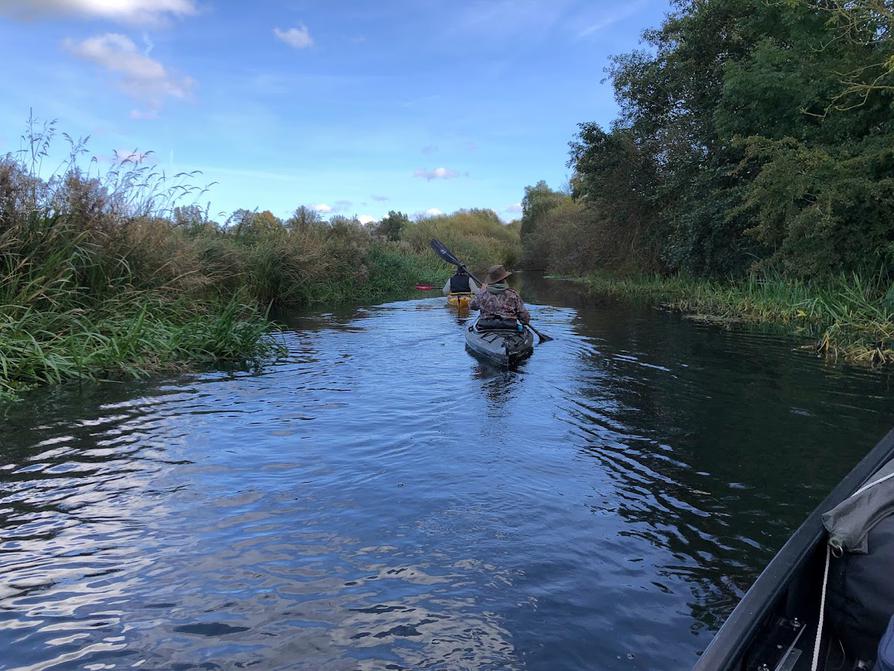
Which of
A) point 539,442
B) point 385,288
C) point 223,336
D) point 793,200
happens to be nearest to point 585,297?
point 385,288

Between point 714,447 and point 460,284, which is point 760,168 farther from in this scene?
point 714,447

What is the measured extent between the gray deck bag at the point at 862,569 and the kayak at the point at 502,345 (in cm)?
693

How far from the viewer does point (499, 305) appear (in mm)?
10555

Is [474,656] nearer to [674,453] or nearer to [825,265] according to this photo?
[674,453]

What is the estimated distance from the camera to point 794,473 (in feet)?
16.7

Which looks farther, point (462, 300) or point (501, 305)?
point (462, 300)

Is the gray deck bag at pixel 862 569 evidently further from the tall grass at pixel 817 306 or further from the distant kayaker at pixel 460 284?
the distant kayaker at pixel 460 284

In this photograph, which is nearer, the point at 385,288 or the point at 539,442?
the point at 539,442

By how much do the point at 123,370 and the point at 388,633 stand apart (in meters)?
6.50

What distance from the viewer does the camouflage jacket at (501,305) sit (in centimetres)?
1052

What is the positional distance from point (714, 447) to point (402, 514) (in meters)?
3.22

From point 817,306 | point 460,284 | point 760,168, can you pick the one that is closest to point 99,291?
point 460,284

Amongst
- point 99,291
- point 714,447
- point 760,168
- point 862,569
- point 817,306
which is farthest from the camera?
point 760,168

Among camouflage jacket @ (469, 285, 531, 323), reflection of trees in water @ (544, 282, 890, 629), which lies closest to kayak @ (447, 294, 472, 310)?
→ camouflage jacket @ (469, 285, 531, 323)
